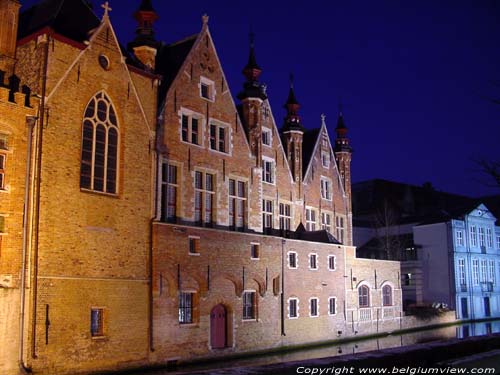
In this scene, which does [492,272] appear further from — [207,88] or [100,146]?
[100,146]

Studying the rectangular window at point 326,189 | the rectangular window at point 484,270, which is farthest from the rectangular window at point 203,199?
the rectangular window at point 484,270

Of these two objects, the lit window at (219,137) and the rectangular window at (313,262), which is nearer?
the lit window at (219,137)

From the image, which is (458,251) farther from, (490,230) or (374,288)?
(374,288)

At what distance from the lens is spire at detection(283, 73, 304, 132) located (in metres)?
41.2

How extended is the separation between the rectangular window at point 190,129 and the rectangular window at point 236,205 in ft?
11.2

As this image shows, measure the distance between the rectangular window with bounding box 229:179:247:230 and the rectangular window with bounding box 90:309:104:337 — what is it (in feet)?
36.6

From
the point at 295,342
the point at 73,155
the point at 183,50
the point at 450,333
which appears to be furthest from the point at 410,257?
the point at 73,155

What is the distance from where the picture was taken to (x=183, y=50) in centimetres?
3186

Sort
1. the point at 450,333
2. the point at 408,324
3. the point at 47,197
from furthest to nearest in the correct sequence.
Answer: the point at 408,324
the point at 450,333
the point at 47,197

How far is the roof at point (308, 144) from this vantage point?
4280cm

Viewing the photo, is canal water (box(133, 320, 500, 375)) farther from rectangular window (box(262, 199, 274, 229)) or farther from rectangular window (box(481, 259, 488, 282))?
rectangular window (box(481, 259, 488, 282))

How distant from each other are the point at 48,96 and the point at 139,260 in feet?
24.8

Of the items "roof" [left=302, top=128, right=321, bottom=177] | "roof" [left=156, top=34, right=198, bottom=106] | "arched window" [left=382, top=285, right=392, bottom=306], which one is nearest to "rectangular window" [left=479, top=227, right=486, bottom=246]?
"arched window" [left=382, top=285, right=392, bottom=306]

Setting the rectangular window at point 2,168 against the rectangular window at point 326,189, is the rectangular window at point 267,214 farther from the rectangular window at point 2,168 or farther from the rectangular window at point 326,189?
the rectangular window at point 2,168
